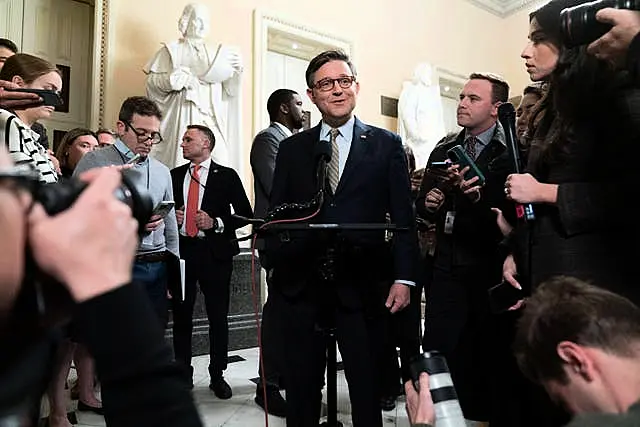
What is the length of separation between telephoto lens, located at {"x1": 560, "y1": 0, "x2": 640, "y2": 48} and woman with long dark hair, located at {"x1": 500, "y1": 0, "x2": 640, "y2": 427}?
0.12m

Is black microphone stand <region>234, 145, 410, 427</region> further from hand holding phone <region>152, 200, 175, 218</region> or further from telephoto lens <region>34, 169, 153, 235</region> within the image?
telephoto lens <region>34, 169, 153, 235</region>

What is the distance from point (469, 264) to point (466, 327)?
23cm

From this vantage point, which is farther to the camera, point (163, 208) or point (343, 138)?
point (163, 208)

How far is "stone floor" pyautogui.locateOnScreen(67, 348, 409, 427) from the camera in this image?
→ 231 cm

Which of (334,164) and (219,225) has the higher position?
(334,164)

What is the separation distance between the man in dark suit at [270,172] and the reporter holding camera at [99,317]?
2104mm

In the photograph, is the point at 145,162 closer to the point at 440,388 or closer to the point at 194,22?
the point at 440,388

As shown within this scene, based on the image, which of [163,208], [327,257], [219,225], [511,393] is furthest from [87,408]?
[511,393]

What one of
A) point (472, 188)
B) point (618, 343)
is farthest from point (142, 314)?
point (472, 188)

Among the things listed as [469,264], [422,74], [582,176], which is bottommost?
[469,264]

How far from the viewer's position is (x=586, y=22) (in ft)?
3.87

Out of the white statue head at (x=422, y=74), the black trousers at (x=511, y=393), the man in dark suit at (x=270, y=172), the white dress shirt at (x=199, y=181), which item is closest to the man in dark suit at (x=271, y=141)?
the man in dark suit at (x=270, y=172)

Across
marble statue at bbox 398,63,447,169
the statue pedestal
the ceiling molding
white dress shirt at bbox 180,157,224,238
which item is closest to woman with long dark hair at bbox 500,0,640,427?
white dress shirt at bbox 180,157,224,238

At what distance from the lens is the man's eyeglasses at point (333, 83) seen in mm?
1722
